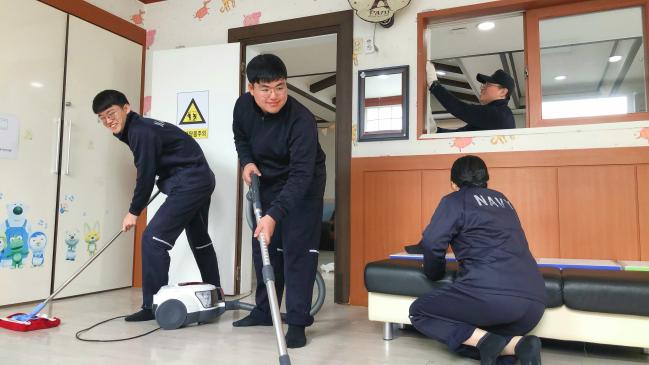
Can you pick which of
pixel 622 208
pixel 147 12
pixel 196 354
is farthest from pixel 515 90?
pixel 147 12

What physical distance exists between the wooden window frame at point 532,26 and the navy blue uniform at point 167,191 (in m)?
1.37

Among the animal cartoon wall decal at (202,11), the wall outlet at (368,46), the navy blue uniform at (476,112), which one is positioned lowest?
the navy blue uniform at (476,112)

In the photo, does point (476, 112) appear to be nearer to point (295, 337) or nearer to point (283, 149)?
point (283, 149)

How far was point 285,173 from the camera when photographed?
207 cm

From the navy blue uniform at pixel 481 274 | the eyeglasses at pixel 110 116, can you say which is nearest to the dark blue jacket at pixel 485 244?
the navy blue uniform at pixel 481 274

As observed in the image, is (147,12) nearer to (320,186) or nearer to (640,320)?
(320,186)

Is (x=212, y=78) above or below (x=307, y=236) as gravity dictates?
above

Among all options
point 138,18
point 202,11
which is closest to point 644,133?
point 202,11

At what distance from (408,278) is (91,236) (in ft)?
7.65

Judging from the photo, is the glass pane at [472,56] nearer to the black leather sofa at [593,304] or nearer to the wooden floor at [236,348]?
the black leather sofa at [593,304]

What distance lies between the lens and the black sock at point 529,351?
150 centimetres

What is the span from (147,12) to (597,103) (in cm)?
339

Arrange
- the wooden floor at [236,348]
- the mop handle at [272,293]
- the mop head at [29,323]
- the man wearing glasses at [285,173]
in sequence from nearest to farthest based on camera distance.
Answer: the mop handle at [272,293] < the wooden floor at [236,348] < the man wearing glasses at [285,173] < the mop head at [29,323]

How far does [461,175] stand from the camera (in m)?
1.72
